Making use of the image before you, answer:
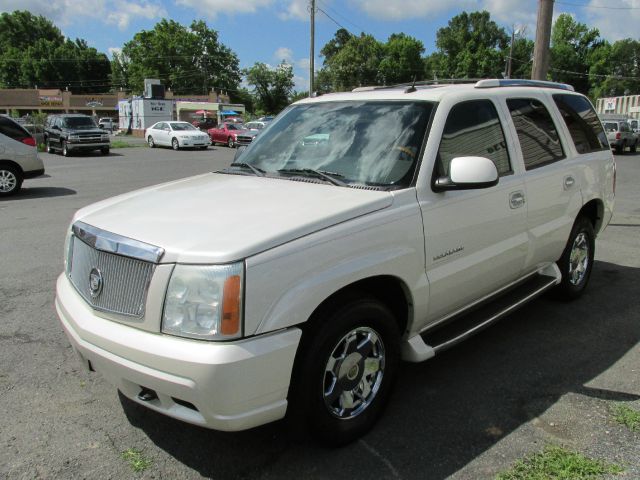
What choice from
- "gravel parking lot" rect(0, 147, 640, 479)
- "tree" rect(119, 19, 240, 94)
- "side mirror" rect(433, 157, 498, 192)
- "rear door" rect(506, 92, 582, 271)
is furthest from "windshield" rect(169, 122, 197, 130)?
"tree" rect(119, 19, 240, 94)

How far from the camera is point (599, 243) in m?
7.60

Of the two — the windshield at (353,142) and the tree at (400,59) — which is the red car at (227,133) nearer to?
the windshield at (353,142)

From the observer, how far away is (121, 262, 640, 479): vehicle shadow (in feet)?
9.02

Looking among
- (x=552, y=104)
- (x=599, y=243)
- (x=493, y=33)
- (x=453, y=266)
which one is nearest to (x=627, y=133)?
(x=599, y=243)

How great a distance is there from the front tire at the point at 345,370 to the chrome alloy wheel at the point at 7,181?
37.8ft

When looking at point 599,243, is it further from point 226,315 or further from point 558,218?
point 226,315

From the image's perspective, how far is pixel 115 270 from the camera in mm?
2580

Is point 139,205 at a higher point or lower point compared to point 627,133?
lower

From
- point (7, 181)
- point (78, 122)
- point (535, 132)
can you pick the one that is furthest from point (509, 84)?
point (78, 122)

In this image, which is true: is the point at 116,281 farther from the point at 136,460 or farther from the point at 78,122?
the point at 78,122

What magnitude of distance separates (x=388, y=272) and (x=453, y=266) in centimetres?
65

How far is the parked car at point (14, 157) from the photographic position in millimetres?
11633

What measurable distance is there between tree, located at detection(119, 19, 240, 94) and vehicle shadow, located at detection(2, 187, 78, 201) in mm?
96093

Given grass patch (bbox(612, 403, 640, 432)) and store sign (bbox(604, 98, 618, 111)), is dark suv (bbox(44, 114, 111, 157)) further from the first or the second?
store sign (bbox(604, 98, 618, 111))
